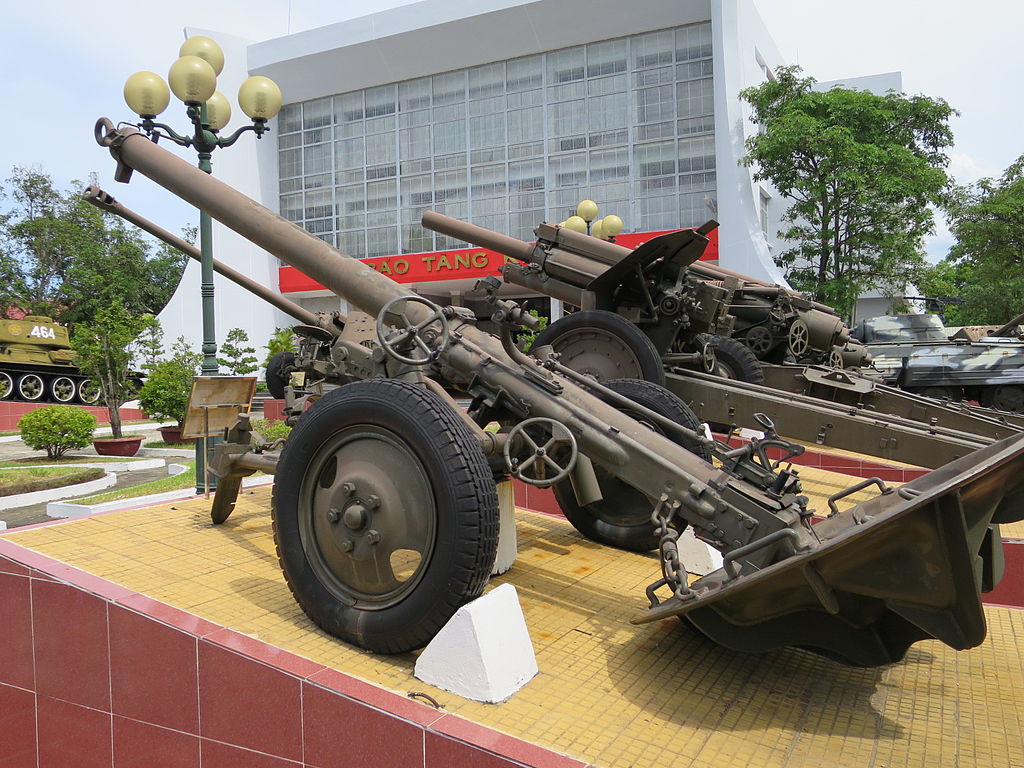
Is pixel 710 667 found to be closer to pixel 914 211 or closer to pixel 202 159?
pixel 202 159

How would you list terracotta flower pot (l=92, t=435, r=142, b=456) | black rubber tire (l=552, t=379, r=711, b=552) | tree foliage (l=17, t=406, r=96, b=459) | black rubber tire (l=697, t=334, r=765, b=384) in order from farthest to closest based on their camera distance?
1. terracotta flower pot (l=92, t=435, r=142, b=456)
2. tree foliage (l=17, t=406, r=96, b=459)
3. black rubber tire (l=697, t=334, r=765, b=384)
4. black rubber tire (l=552, t=379, r=711, b=552)

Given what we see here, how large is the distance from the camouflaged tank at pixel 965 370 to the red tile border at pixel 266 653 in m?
10.5

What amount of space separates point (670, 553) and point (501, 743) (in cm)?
90

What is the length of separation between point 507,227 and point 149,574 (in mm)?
23682

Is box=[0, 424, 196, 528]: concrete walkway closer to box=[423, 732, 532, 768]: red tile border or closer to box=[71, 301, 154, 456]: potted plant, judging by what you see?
box=[71, 301, 154, 456]: potted plant

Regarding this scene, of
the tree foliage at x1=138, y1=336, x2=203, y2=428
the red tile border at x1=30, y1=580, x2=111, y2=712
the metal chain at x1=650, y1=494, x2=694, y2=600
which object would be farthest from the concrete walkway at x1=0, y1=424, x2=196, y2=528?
the metal chain at x1=650, y1=494, x2=694, y2=600

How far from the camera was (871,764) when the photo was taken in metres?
2.43

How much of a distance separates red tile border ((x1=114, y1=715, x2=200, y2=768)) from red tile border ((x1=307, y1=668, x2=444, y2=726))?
0.84 meters

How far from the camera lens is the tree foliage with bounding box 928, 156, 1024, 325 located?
789 inches

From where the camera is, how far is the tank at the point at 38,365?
21.9 metres

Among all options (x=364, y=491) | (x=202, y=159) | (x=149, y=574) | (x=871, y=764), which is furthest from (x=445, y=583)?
(x=202, y=159)

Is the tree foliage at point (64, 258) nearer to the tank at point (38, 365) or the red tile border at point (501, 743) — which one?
the tank at point (38, 365)

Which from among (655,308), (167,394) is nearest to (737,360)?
(655,308)

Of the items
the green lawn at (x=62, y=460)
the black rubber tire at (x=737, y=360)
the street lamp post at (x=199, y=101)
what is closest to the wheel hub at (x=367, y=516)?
the street lamp post at (x=199, y=101)
